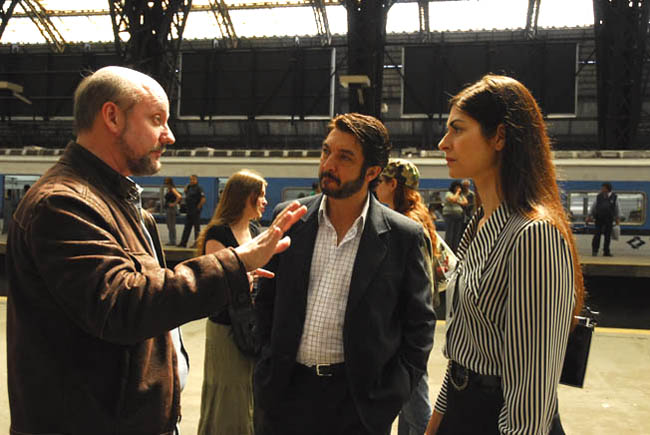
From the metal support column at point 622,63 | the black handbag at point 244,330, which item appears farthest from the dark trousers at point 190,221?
the metal support column at point 622,63

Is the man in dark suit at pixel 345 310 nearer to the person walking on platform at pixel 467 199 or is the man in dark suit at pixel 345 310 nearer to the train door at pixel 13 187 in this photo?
the person walking on platform at pixel 467 199

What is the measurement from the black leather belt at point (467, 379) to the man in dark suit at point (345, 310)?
47cm

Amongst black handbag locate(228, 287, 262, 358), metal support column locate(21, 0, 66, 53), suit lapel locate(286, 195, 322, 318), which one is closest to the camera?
suit lapel locate(286, 195, 322, 318)

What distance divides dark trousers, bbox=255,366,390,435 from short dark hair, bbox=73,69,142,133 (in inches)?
49.6

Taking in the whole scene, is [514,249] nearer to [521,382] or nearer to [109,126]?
[521,382]

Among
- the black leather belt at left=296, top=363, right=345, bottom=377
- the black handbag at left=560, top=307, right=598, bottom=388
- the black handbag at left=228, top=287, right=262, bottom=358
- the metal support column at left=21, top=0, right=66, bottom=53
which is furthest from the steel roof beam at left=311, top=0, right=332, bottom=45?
the black handbag at left=560, top=307, right=598, bottom=388

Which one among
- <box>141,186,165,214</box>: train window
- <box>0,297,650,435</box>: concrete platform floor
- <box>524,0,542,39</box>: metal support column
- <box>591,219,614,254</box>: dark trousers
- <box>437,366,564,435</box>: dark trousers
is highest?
<box>524,0,542,39</box>: metal support column

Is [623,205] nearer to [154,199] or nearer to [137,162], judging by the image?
[154,199]

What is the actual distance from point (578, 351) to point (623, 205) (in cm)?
1318

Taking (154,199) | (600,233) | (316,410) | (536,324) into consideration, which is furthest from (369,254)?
(154,199)

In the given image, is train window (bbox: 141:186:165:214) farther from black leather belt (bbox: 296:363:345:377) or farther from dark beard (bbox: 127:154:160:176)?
dark beard (bbox: 127:154:160:176)

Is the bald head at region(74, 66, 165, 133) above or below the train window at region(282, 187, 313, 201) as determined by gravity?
above

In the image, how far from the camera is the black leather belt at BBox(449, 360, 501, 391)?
1.65 m

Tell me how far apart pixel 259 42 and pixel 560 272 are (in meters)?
31.2
